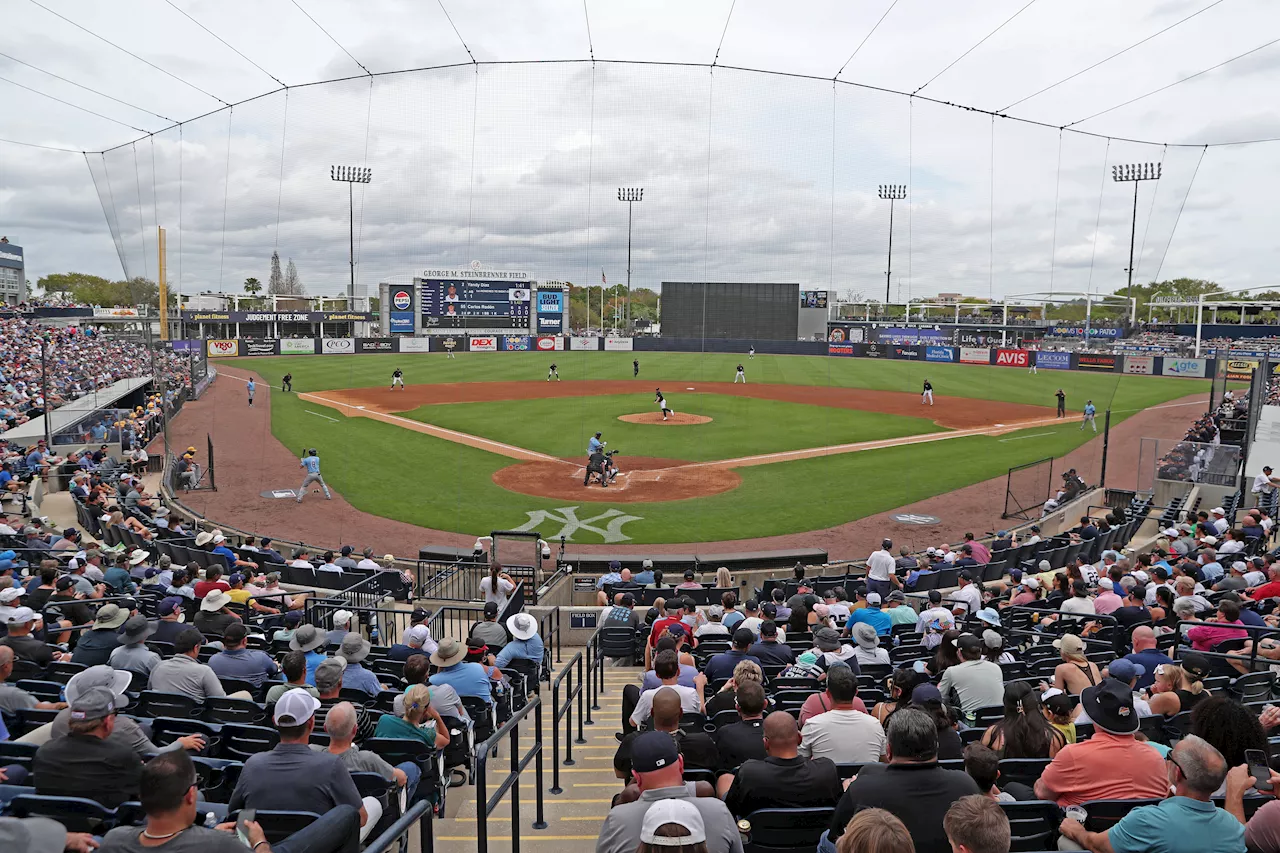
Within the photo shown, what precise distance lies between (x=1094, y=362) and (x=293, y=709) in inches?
2936

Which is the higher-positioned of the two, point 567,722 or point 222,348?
point 222,348

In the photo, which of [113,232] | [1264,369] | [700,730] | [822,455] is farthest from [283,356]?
[700,730]

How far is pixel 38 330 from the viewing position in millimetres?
53000

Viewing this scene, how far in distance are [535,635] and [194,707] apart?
3281 millimetres

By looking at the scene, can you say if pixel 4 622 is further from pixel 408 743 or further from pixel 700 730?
pixel 700 730

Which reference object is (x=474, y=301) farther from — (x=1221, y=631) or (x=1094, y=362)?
(x=1221, y=631)

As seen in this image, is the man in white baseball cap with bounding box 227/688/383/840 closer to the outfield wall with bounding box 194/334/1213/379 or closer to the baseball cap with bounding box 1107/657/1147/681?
the baseball cap with bounding box 1107/657/1147/681

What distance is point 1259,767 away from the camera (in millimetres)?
4441

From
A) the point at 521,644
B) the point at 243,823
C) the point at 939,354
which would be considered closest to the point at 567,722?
the point at 521,644

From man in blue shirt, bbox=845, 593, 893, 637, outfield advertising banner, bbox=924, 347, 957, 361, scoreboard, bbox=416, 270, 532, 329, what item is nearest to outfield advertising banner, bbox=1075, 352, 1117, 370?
outfield advertising banner, bbox=924, 347, 957, 361

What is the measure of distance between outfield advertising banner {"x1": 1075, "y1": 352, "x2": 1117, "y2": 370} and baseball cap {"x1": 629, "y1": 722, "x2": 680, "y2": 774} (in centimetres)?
7330

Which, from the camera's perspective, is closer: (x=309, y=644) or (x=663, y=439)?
(x=309, y=644)

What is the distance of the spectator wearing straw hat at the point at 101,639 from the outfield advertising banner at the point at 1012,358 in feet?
242

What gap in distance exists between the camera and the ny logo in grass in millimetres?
20859
